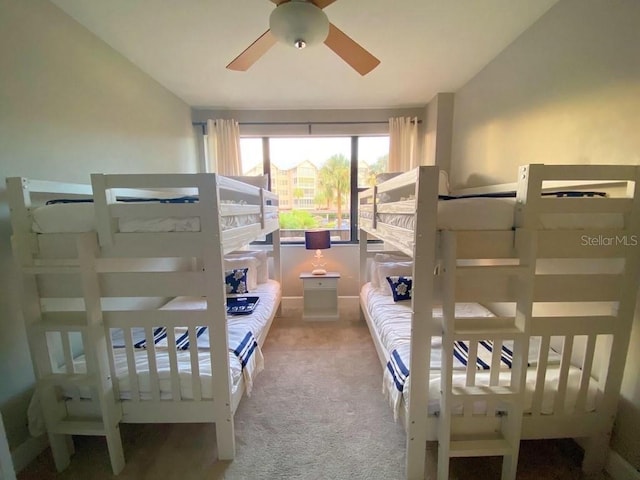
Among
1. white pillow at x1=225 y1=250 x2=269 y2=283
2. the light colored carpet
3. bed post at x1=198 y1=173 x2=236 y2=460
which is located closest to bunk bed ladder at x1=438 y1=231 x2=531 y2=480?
the light colored carpet

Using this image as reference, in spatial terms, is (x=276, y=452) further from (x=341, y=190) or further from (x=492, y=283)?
(x=341, y=190)

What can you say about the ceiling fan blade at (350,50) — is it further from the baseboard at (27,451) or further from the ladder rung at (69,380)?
the baseboard at (27,451)

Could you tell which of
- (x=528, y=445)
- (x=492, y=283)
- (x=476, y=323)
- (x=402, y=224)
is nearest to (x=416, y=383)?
(x=476, y=323)

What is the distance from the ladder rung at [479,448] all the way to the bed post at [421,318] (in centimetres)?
14

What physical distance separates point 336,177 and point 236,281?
1.82 metres

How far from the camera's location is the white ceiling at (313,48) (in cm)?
171

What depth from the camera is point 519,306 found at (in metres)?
1.27

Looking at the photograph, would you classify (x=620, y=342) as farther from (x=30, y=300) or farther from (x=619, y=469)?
(x=30, y=300)

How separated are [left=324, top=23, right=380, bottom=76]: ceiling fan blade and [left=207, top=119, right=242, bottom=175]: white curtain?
1946 millimetres

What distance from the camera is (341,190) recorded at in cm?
365

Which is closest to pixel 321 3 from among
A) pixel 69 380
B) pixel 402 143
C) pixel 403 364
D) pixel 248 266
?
pixel 403 364

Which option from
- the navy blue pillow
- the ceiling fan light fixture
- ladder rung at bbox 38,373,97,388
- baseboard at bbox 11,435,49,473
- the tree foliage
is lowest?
baseboard at bbox 11,435,49,473

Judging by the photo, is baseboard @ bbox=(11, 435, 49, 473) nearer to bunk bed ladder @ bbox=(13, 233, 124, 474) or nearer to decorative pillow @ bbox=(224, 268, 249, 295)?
bunk bed ladder @ bbox=(13, 233, 124, 474)

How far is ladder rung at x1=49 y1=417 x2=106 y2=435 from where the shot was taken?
1.38 metres
